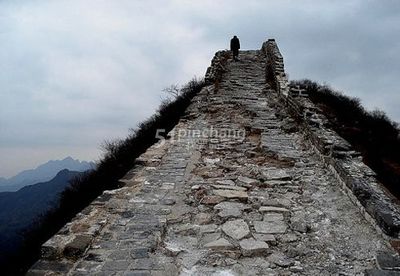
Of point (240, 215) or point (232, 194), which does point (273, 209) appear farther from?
point (232, 194)

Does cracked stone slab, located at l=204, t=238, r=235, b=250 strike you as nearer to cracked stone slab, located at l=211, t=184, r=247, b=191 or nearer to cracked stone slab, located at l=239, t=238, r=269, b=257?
cracked stone slab, located at l=239, t=238, r=269, b=257

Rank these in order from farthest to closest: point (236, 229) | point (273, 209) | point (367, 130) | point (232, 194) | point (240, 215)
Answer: point (367, 130)
point (232, 194)
point (273, 209)
point (240, 215)
point (236, 229)

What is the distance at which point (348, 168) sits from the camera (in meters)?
5.75

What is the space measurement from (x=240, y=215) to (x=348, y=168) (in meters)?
2.01

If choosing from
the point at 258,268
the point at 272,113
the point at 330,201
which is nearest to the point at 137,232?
the point at 258,268

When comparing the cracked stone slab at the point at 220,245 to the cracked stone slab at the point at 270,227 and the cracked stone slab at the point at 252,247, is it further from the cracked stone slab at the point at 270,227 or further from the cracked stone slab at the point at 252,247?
the cracked stone slab at the point at 270,227

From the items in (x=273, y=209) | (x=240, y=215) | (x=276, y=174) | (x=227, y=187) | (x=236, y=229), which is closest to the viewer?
(x=236, y=229)

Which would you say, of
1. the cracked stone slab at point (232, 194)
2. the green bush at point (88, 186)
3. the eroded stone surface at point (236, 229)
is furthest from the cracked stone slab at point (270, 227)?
the green bush at point (88, 186)

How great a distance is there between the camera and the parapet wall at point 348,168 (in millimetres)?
4297

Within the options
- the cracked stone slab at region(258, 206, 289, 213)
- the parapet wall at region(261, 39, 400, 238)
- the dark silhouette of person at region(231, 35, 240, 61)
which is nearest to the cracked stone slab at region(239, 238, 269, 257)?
the cracked stone slab at region(258, 206, 289, 213)

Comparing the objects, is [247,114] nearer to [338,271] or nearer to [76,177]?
[76,177]

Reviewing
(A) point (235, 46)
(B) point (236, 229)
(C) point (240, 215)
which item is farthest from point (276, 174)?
(A) point (235, 46)

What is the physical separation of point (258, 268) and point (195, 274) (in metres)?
0.60

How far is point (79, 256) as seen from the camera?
3.86 meters
